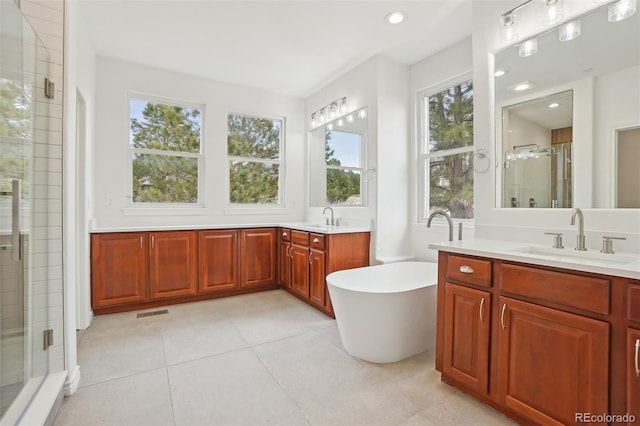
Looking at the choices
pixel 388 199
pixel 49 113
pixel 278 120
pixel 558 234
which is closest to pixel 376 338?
pixel 558 234

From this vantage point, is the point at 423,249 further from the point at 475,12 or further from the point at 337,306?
the point at 475,12

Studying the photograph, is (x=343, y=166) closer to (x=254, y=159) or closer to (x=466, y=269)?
(x=254, y=159)

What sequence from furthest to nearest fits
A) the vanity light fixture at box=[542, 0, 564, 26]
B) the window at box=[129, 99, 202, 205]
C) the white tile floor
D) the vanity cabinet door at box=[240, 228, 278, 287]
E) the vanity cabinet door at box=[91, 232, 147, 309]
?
the vanity cabinet door at box=[240, 228, 278, 287]
the window at box=[129, 99, 202, 205]
the vanity cabinet door at box=[91, 232, 147, 309]
the vanity light fixture at box=[542, 0, 564, 26]
the white tile floor

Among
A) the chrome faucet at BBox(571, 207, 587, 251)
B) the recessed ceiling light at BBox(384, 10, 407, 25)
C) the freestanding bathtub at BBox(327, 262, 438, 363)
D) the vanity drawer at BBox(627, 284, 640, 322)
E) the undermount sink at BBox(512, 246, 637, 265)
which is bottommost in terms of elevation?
the freestanding bathtub at BBox(327, 262, 438, 363)

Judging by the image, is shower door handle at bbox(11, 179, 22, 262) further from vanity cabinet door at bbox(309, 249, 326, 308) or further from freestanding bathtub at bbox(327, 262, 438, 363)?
vanity cabinet door at bbox(309, 249, 326, 308)

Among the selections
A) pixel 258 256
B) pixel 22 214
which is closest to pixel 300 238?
pixel 258 256

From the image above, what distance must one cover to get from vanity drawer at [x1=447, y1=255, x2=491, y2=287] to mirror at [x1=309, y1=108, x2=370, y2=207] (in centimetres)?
174

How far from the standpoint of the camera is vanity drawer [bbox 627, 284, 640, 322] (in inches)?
45.6

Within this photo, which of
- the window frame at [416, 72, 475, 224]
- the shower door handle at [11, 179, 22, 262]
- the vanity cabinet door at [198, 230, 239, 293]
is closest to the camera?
the shower door handle at [11, 179, 22, 262]

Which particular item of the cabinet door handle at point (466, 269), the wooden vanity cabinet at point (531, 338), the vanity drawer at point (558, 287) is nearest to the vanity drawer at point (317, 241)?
the wooden vanity cabinet at point (531, 338)

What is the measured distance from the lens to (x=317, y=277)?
3197 millimetres

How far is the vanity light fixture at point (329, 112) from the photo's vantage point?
374 cm

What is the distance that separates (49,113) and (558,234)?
298 centimetres

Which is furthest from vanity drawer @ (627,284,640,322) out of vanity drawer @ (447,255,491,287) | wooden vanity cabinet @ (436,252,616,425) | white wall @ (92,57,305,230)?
white wall @ (92,57,305,230)
